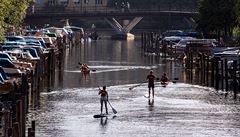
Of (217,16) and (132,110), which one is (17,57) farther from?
(217,16)

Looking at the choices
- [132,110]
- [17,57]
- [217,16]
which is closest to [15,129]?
[132,110]

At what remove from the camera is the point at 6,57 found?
83.4 meters

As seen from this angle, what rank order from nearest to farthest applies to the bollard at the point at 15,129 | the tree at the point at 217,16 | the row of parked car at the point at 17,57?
A: the bollard at the point at 15,129 < the row of parked car at the point at 17,57 < the tree at the point at 217,16

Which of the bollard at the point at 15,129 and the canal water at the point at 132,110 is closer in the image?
the bollard at the point at 15,129

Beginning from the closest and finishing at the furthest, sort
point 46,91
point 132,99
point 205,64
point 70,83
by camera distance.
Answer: point 132,99 < point 46,91 < point 70,83 < point 205,64

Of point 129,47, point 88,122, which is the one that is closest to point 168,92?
point 88,122

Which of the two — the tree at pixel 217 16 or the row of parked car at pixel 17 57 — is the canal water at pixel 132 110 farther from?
the tree at pixel 217 16

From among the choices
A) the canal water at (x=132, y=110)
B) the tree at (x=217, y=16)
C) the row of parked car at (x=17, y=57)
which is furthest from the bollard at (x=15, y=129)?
the tree at (x=217, y=16)

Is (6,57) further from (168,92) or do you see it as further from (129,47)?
(129,47)

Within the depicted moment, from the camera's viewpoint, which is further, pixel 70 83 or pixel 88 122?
pixel 70 83

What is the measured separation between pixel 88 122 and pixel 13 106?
11.0 meters

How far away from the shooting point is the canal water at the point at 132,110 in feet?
194

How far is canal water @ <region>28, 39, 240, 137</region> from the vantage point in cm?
5900

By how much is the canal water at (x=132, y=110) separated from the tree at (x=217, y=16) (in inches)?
1199
